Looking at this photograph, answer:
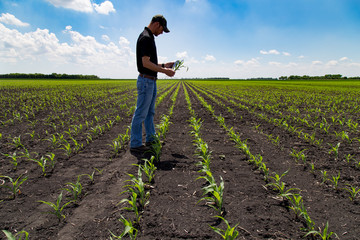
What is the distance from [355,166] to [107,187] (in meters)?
4.38

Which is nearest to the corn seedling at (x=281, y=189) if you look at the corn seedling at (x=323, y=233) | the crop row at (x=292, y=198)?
the crop row at (x=292, y=198)

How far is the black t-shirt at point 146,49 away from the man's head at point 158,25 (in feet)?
0.34

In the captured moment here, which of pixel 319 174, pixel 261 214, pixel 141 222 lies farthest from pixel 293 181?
pixel 141 222

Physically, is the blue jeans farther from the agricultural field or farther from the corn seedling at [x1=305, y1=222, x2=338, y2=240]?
the corn seedling at [x1=305, y1=222, x2=338, y2=240]

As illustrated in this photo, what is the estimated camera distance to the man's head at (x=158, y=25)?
3.84m

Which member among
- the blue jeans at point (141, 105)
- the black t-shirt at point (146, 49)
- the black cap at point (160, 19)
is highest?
the black cap at point (160, 19)

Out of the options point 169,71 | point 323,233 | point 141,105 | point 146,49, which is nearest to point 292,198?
point 323,233

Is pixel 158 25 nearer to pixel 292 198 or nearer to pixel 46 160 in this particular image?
pixel 46 160

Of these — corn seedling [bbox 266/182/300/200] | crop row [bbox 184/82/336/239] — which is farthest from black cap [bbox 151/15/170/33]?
corn seedling [bbox 266/182/300/200]

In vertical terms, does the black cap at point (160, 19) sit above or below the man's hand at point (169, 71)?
above

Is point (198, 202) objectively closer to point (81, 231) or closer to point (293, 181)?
point (81, 231)

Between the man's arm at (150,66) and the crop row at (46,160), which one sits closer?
the crop row at (46,160)

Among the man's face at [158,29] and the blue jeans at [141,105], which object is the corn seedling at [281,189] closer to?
the blue jeans at [141,105]

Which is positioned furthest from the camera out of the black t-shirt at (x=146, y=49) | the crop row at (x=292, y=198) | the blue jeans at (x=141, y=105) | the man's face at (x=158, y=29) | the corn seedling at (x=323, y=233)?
the blue jeans at (x=141, y=105)
